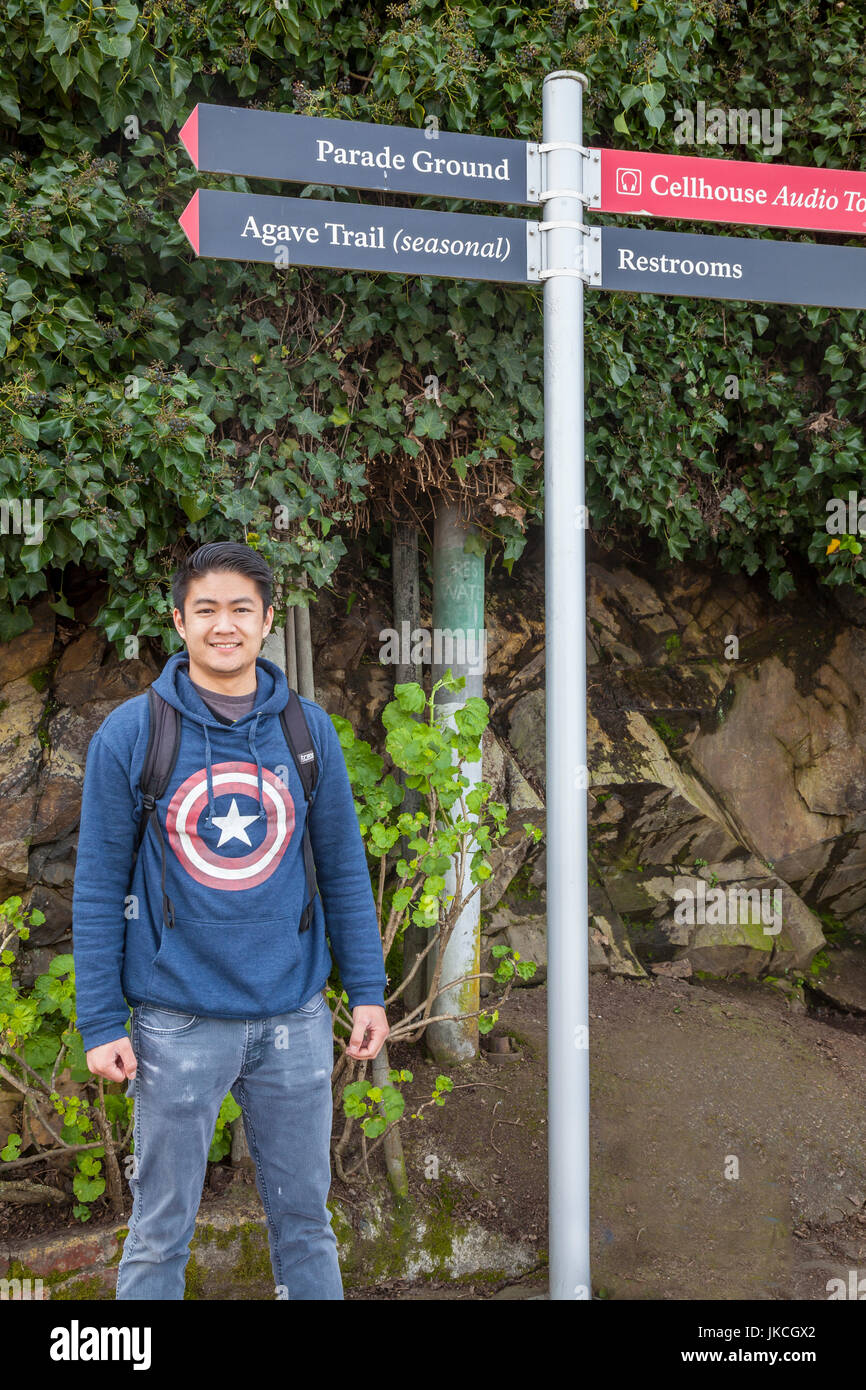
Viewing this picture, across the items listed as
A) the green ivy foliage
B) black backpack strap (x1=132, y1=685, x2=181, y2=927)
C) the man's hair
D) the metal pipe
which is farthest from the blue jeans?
the metal pipe

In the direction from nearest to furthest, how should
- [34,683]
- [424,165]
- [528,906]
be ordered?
[424,165] < [34,683] < [528,906]

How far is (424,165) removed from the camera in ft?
9.19

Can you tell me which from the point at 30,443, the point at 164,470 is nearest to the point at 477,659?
the point at 164,470

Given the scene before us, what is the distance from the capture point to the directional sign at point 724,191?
9.52 feet

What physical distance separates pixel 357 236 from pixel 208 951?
191cm

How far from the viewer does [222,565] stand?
7.91ft

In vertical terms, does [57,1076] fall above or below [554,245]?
below

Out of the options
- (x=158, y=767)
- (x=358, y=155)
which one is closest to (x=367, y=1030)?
(x=158, y=767)

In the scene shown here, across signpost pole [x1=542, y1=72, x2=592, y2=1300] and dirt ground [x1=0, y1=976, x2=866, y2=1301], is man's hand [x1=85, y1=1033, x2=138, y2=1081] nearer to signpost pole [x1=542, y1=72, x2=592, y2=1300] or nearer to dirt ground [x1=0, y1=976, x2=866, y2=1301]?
signpost pole [x1=542, y1=72, x2=592, y2=1300]

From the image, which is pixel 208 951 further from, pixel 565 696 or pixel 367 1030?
pixel 565 696

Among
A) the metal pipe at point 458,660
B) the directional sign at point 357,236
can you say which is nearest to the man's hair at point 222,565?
the directional sign at point 357,236

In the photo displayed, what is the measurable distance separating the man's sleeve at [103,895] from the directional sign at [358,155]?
5.27 ft
